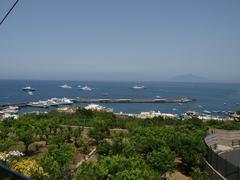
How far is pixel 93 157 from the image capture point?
19.6 metres

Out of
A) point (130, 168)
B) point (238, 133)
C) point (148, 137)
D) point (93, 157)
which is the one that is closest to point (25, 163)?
point (130, 168)

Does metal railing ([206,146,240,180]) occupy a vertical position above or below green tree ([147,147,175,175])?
above

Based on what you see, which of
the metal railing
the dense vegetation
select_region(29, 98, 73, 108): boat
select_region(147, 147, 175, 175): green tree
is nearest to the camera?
the metal railing

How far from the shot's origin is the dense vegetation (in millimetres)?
12633

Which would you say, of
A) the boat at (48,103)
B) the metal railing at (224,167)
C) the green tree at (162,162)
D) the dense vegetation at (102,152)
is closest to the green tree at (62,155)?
the dense vegetation at (102,152)

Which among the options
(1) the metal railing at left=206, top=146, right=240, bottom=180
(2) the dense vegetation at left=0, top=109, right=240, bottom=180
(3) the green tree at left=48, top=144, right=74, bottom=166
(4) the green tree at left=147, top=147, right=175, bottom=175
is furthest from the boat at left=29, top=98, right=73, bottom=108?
(1) the metal railing at left=206, top=146, right=240, bottom=180

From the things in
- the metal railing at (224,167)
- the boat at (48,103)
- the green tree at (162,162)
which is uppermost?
the metal railing at (224,167)

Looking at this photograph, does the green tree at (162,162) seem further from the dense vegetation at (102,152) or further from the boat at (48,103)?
the boat at (48,103)

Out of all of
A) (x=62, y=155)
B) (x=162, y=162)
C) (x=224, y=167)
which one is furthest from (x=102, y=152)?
(x=224, y=167)

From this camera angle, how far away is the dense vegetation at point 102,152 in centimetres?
1263

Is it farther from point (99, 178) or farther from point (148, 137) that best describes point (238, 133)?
point (99, 178)

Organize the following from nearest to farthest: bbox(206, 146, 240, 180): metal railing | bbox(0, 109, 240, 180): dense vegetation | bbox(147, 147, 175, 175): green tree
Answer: bbox(206, 146, 240, 180): metal railing, bbox(0, 109, 240, 180): dense vegetation, bbox(147, 147, 175, 175): green tree

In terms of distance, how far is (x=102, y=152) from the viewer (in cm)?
1928

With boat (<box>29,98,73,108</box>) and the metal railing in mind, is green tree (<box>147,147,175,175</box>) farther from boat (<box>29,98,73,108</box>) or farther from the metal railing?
boat (<box>29,98,73,108</box>)
